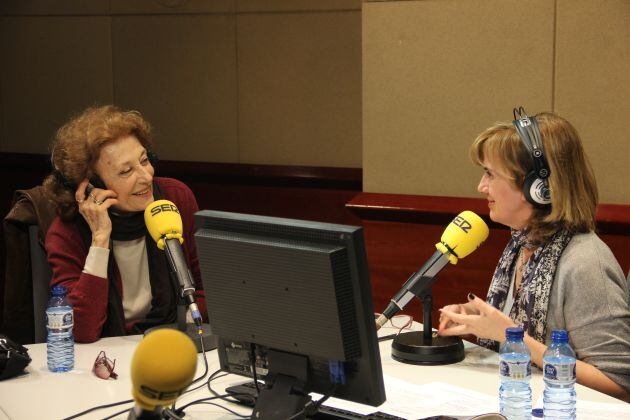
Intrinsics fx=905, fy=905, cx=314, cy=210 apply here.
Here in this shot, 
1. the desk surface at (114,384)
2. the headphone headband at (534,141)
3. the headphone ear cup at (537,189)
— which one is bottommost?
the desk surface at (114,384)

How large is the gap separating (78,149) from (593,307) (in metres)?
1.63

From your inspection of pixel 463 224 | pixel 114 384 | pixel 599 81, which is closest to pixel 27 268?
pixel 114 384

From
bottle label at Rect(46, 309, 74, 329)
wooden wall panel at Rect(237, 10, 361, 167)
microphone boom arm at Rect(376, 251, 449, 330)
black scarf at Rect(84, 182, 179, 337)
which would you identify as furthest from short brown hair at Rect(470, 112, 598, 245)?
wooden wall panel at Rect(237, 10, 361, 167)

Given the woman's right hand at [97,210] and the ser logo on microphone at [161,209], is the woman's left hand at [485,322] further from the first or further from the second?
the woman's right hand at [97,210]

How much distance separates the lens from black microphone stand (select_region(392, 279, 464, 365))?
233cm

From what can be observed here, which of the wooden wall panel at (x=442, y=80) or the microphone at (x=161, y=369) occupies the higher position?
the wooden wall panel at (x=442, y=80)

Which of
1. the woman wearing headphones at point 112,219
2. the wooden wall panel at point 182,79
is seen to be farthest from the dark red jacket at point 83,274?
the wooden wall panel at point 182,79

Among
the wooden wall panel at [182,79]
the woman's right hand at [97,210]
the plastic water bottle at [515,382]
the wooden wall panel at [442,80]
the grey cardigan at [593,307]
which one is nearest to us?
the plastic water bottle at [515,382]

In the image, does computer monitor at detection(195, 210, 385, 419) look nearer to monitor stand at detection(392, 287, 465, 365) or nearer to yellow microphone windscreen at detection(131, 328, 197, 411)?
yellow microphone windscreen at detection(131, 328, 197, 411)

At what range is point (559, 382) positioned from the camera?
1.89m

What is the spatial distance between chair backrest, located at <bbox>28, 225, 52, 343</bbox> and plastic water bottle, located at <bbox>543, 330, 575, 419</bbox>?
5.20ft

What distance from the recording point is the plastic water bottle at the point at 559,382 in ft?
6.17

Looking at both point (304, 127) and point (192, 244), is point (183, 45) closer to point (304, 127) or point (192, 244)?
point (304, 127)

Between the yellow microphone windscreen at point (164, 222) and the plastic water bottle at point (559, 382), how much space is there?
40.1 inches
